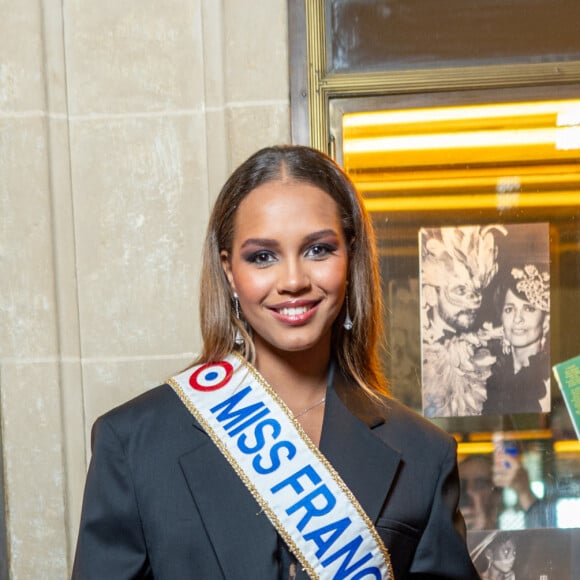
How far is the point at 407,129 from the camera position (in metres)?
3.06

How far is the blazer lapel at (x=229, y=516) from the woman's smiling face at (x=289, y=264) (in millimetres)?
313

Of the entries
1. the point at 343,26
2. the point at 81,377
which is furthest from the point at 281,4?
the point at 81,377

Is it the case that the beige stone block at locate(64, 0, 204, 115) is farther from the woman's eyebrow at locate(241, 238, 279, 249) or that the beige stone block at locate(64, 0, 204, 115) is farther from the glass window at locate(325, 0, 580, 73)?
the woman's eyebrow at locate(241, 238, 279, 249)

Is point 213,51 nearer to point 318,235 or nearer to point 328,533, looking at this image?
point 318,235

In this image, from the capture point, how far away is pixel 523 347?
312cm

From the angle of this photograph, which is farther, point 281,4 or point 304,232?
point 281,4

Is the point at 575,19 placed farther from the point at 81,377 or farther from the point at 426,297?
the point at 81,377

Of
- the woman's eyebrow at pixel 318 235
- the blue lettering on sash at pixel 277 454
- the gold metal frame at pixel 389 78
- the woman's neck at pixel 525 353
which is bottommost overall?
the woman's neck at pixel 525 353

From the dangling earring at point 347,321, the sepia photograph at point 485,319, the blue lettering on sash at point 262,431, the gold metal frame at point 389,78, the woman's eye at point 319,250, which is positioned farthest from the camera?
the sepia photograph at point 485,319

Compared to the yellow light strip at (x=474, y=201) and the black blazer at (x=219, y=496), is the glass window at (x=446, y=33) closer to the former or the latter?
the yellow light strip at (x=474, y=201)

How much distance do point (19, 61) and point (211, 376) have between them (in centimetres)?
165

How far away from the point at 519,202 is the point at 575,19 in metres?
0.69

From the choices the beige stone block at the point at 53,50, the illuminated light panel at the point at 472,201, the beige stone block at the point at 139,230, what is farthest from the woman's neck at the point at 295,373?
the beige stone block at the point at 53,50

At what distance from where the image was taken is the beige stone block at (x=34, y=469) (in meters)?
3.04
